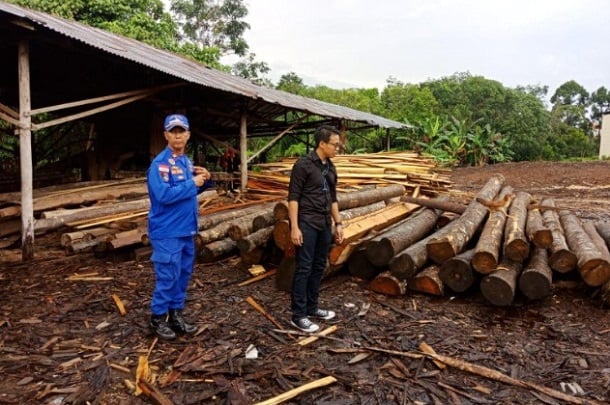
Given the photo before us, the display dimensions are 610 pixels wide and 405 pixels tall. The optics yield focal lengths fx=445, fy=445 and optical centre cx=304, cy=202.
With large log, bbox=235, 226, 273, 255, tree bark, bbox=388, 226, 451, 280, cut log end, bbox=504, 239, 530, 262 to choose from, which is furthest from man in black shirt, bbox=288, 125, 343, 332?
cut log end, bbox=504, 239, 530, 262

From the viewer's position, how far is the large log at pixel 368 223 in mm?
5164

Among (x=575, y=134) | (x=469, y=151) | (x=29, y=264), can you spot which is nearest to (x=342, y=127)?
(x=29, y=264)

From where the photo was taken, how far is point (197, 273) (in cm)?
583

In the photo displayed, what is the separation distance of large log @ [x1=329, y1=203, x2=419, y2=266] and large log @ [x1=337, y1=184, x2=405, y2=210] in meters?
0.35

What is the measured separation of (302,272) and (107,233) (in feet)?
12.5

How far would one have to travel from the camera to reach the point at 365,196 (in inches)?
277

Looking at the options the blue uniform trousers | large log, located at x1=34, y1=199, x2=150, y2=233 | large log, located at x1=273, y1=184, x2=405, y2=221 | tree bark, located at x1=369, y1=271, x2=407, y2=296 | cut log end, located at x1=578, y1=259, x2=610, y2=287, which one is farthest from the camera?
large log, located at x1=34, y1=199, x2=150, y2=233

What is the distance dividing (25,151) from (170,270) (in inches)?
141

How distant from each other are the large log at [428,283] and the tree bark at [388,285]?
0.12 meters

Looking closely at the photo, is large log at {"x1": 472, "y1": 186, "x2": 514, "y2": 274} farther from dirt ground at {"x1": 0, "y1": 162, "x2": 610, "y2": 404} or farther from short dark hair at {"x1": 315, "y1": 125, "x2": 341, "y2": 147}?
short dark hair at {"x1": 315, "y1": 125, "x2": 341, "y2": 147}

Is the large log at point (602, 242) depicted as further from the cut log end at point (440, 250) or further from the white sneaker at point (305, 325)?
the white sneaker at point (305, 325)

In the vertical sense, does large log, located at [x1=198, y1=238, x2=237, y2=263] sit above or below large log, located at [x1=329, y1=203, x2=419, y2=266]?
below

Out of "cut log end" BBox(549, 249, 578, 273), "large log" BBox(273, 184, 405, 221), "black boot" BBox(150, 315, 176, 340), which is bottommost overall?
"black boot" BBox(150, 315, 176, 340)

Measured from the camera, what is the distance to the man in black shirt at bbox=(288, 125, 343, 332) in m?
3.96
